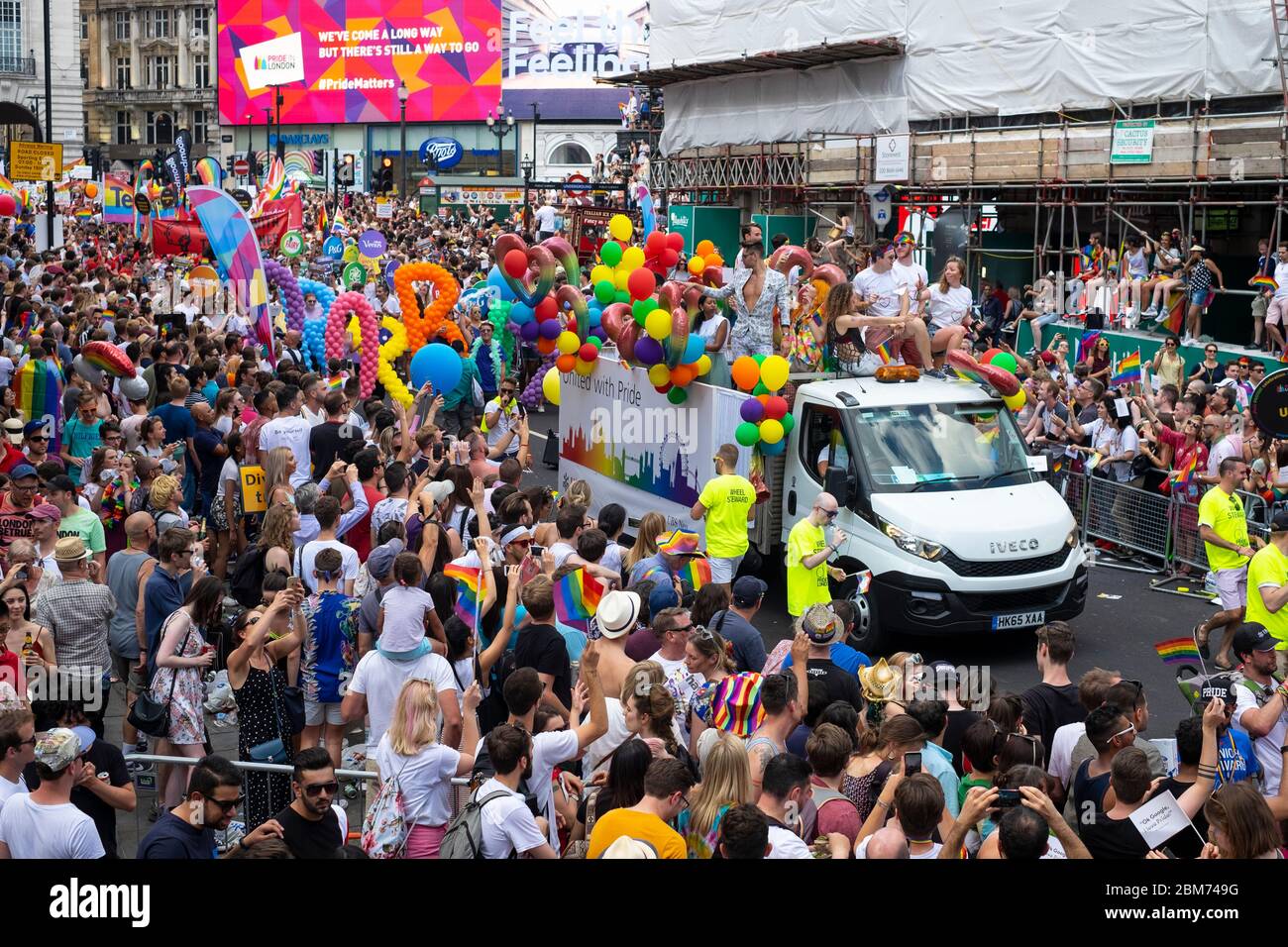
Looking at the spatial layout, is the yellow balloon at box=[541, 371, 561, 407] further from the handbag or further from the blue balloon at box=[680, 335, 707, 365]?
the handbag

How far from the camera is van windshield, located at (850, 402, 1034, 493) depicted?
11.6m

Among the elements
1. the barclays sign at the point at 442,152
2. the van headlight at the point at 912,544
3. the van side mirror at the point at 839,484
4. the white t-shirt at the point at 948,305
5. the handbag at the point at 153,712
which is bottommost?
the handbag at the point at 153,712

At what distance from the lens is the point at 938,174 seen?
98.3 feet

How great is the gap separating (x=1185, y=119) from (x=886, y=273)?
40.3ft

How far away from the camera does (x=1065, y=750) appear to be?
7.25m

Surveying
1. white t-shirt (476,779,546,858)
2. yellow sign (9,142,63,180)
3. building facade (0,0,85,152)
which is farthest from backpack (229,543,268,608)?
building facade (0,0,85,152)

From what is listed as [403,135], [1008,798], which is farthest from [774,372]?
[403,135]

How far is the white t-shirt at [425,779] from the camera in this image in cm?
628

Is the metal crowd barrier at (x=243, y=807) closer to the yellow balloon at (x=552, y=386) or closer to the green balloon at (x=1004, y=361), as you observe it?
the green balloon at (x=1004, y=361)

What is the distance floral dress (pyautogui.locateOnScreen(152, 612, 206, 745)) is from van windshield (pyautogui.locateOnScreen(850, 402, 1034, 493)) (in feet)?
18.3

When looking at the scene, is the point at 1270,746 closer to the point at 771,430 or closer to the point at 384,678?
the point at 384,678

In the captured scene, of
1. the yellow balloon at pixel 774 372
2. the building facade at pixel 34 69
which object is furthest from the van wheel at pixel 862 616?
the building facade at pixel 34 69

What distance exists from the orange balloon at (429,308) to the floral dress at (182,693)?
9.54m
